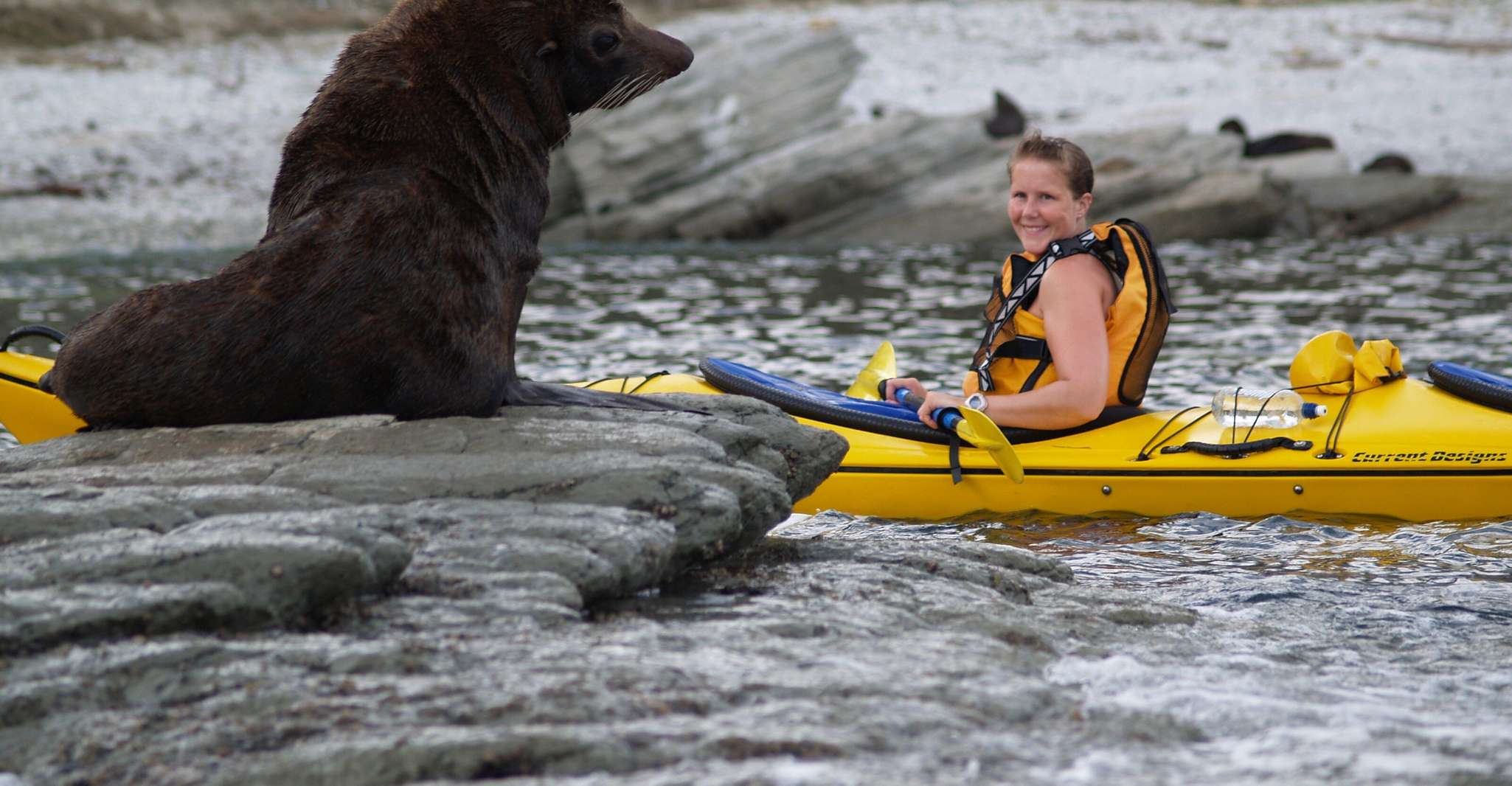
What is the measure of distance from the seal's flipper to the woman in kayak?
58.4 inches

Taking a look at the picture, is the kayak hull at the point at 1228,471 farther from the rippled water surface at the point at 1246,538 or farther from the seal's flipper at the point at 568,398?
the seal's flipper at the point at 568,398

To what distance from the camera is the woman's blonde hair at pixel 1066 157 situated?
5.16 meters

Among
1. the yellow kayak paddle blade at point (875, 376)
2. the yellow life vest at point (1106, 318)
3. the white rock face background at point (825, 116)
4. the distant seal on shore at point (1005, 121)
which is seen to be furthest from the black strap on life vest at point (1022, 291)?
the distant seal on shore at point (1005, 121)

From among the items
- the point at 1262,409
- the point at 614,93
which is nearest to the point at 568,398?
the point at 614,93

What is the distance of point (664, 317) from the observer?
1175 cm

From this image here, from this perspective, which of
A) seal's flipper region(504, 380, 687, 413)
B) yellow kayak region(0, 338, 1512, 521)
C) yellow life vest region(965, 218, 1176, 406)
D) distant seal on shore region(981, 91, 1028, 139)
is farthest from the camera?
distant seal on shore region(981, 91, 1028, 139)

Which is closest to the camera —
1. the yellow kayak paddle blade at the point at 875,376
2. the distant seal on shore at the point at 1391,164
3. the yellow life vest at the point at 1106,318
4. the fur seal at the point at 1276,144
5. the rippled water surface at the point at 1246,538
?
the rippled water surface at the point at 1246,538

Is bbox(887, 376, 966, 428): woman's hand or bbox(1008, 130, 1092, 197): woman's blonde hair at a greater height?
bbox(1008, 130, 1092, 197): woman's blonde hair

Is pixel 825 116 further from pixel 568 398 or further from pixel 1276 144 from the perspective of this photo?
pixel 568 398

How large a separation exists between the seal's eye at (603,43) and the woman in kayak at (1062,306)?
1469 mm

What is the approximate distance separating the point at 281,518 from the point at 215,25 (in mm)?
26816

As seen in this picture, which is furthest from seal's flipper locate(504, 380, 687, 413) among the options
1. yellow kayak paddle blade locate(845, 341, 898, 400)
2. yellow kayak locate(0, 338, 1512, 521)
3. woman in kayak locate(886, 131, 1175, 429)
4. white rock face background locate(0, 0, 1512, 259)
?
white rock face background locate(0, 0, 1512, 259)

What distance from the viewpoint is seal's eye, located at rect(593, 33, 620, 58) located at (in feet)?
14.6

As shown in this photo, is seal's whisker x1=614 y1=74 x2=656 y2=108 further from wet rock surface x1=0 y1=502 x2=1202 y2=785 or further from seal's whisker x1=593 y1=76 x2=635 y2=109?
wet rock surface x1=0 y1=502 x2=1202 y2=785
